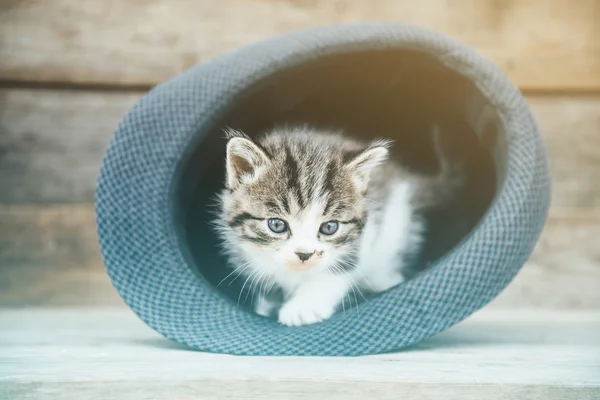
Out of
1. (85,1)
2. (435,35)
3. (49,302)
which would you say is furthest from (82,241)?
(435,35)

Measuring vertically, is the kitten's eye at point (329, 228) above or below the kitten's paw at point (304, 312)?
above

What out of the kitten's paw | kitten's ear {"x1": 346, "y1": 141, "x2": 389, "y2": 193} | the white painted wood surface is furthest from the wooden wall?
the kitten's paw

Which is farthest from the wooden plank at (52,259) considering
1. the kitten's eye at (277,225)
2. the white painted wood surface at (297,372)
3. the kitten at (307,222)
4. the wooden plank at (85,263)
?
the kitten's eye at (277,225)

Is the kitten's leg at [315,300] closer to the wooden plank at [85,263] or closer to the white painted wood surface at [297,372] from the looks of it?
the white painted wood surface at [297,372]

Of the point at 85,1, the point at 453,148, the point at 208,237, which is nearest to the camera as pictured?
A: the point at 208,237

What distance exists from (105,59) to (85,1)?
0.55 ft

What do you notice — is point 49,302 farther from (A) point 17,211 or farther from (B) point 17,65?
(B) point 17,65

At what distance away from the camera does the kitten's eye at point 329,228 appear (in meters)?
→ 1.11

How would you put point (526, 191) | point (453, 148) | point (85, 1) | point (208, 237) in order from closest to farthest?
1. point (526, 191)
2. point (208, 237)
3. point (453, 148)
4. point (85, 1)

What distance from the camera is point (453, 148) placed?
4.38 ft

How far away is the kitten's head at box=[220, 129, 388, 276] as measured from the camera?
1083mm

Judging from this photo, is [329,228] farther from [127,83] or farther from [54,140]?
[54,140]

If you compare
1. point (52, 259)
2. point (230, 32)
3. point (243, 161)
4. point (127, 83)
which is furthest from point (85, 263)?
point (243, 161)

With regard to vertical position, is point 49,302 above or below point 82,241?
below
